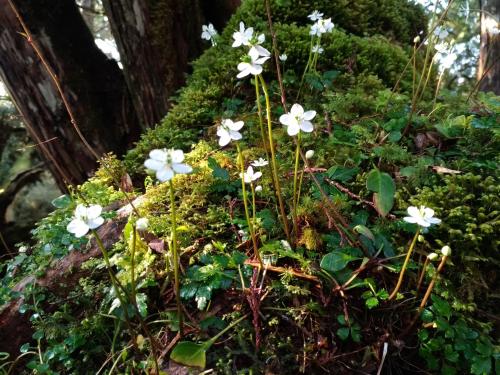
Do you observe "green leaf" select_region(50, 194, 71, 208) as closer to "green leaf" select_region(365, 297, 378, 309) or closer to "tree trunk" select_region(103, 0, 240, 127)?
"green leaf" select_region(365, 297, 378, 309)

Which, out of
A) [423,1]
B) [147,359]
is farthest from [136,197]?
[423,1]

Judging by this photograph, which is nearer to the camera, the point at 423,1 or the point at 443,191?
the point at 443,191

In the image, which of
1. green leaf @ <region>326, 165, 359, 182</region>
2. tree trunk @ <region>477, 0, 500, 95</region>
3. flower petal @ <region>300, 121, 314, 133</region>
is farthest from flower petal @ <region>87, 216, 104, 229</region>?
tree trunk @ <region>477, 0, 500, 95</region>

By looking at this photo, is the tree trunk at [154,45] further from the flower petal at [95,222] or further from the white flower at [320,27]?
the flower petal at [95,222]

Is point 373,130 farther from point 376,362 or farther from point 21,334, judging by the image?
point 21,334

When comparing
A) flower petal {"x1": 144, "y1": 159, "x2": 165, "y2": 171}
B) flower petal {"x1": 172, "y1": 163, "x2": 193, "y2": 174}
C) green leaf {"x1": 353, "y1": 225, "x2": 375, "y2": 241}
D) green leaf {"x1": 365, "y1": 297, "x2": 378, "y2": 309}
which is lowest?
green leaf {"x1": 365, "y1": 297, "x2": 378, "y2": 309}
